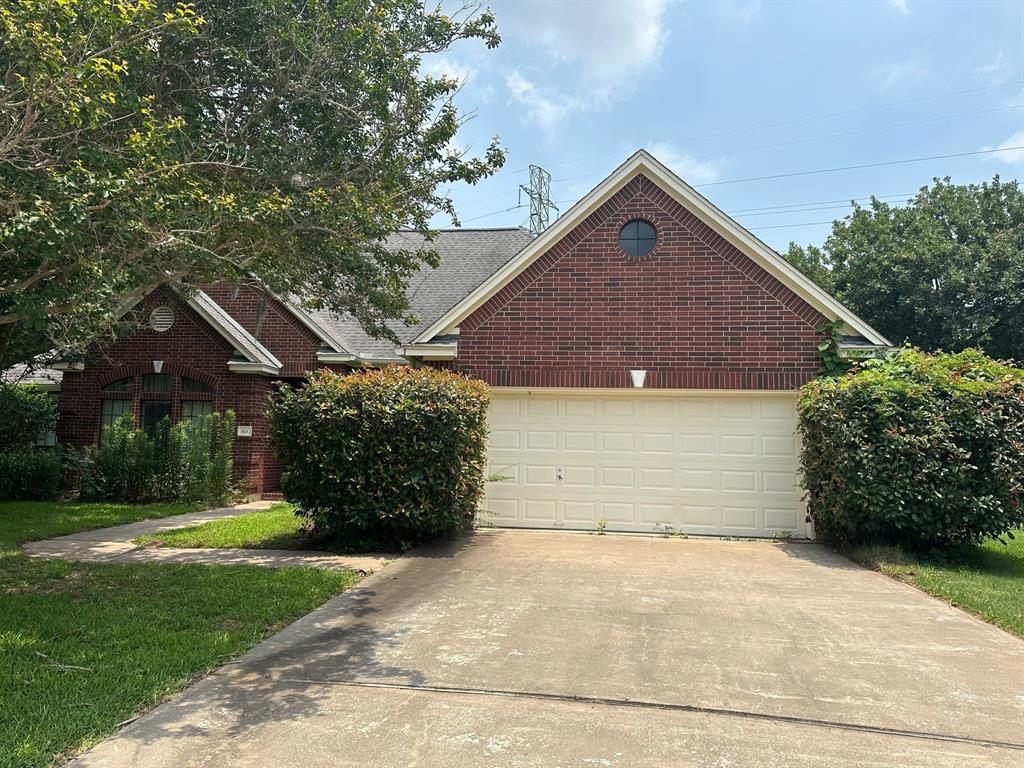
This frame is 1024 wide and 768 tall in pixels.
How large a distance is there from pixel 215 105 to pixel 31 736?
25.8ft

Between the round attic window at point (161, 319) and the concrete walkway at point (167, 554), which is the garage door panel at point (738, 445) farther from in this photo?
the round attic window at point (161, 319)

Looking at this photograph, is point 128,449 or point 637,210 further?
point 128,449

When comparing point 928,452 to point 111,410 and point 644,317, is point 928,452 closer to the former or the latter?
point 644,317

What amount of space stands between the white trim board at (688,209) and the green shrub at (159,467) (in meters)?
5.58

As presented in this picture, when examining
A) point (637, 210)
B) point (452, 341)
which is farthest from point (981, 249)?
point (452, 341)

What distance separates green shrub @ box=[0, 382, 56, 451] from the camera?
14703 mm

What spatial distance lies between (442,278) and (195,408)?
670 centimetres

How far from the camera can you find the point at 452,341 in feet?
36.5

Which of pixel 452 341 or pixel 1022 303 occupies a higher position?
pixel 1022 303

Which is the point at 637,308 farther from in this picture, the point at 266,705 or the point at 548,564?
the point at 266,705

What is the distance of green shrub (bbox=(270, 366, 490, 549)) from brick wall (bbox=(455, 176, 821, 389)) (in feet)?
7.49

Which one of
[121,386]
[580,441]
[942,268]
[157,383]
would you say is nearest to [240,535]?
[580,441]

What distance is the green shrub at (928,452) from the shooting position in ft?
27.3

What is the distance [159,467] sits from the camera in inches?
532
